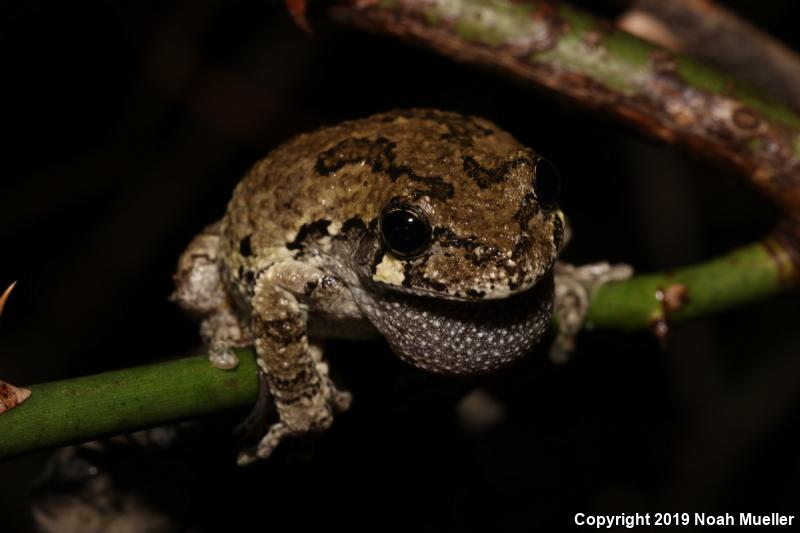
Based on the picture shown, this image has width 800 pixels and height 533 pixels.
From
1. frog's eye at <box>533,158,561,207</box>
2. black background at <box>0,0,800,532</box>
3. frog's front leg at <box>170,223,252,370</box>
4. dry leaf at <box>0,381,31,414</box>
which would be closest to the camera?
dry leaf at <box>0,381,31,414</box>

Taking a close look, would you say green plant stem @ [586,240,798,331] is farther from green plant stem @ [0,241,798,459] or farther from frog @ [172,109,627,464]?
frog @ [172,109,627,464]

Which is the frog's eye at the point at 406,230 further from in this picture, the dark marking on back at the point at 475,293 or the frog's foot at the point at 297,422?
the frog's foot at the point at 297,422

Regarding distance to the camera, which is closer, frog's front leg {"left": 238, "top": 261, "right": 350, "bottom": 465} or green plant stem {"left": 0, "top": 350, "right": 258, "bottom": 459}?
green plant stem {"left": 0, "top": 350, "right": 258, "bottom": 459}

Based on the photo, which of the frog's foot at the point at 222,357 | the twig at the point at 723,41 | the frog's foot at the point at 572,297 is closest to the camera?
the frog's foot at the point at 222,357

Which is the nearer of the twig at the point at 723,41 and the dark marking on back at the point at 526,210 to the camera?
the dark marking on back at the point at 526,210

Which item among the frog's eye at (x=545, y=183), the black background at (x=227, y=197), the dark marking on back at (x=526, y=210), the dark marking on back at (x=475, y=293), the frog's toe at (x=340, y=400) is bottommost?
the black background at (x=227, y=197)

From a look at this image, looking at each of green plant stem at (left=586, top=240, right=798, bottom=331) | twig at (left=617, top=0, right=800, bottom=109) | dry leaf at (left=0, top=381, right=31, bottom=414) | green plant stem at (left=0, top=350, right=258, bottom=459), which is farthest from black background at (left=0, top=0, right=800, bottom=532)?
dry leaf at (left=0, top=381, right=31, bottom=414)

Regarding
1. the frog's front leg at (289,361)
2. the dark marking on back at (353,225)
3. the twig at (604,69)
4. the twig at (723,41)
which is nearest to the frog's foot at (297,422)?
the frog's front leg at (289,361)
